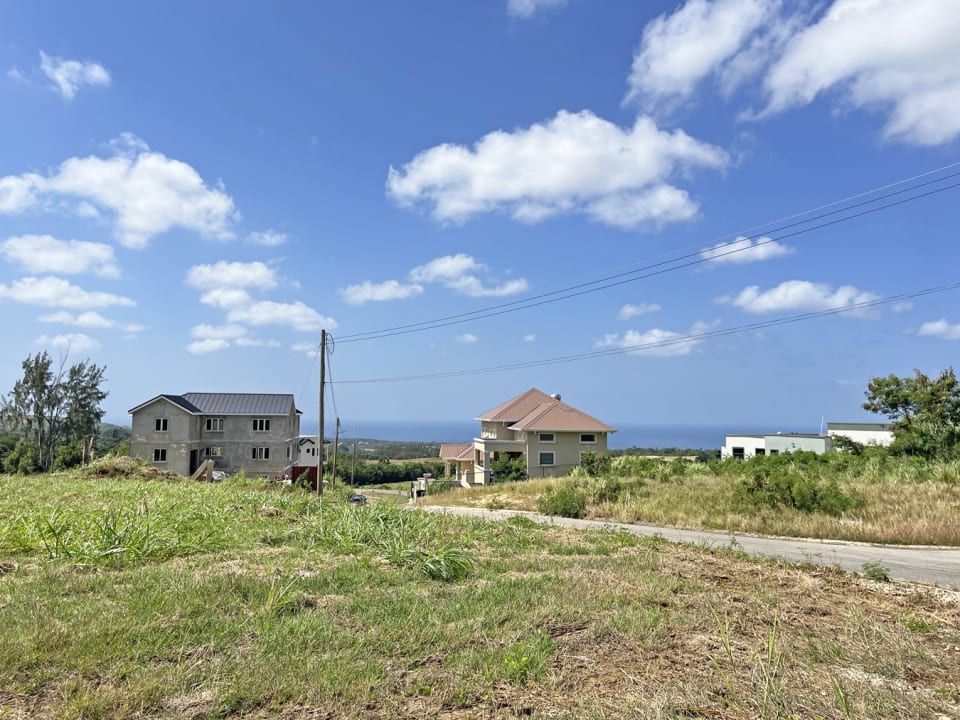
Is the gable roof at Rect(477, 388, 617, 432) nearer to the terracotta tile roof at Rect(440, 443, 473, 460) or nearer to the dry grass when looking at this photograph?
the terracotta tile roof at Rect(440, 443, 473, 460)

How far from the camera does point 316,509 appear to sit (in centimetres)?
1155

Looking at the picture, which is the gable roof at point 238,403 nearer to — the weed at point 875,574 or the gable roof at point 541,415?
the gable roof at point 541,415

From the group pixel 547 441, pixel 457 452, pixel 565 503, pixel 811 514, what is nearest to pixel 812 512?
pixel 811 514

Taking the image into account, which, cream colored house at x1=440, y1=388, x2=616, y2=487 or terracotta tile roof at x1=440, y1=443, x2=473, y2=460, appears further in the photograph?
terracotta tile roof at x1=440, y1=443, x2=473, y2=460

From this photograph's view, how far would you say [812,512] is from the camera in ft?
47.4

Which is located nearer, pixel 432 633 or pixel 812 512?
pixel 432 633

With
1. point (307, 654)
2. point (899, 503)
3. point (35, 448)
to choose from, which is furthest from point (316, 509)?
point (35, 448)

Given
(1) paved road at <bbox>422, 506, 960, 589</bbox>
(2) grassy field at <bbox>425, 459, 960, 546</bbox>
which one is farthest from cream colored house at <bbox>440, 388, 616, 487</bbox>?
(1) paved road at <bbox>422, 506, 960, 589</bbox>

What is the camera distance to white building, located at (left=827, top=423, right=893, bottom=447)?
44619 mm

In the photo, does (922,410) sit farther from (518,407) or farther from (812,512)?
(518,407)

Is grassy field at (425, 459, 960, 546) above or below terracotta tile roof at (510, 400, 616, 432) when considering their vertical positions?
below

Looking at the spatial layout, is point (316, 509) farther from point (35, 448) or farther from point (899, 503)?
point (35, 448)

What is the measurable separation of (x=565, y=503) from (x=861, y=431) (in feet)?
136

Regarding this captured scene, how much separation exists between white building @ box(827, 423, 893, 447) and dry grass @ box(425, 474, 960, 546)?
1268 inches
